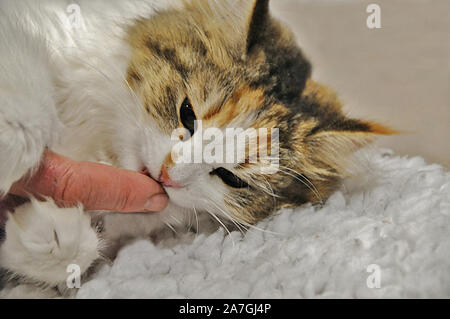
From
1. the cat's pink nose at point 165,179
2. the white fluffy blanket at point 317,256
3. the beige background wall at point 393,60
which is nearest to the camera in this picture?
the white fluffy blanket at point 317,256

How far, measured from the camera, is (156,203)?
2.81 ft

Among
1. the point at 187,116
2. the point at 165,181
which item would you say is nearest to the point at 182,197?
the point at 165,181

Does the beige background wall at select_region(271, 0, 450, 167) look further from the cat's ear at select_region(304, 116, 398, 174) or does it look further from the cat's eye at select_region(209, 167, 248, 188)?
the cat's eye at select_region(209, 167, 248, 188)

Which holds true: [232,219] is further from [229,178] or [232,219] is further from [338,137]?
[338,137]

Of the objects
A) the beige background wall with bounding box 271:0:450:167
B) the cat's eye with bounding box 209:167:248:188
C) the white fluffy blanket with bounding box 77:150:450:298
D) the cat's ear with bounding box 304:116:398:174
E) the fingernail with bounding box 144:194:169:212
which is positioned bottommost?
the white fluffy blanket with bounding box 77:150:450:298

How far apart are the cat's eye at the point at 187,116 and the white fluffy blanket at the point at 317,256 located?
262 millimetres

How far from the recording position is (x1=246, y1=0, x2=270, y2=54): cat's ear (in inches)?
35.4

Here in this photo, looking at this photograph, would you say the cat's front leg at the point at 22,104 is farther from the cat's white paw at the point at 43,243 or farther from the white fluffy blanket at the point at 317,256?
the white fluffy blanket at the point at 317,256

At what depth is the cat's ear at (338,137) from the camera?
0.89m

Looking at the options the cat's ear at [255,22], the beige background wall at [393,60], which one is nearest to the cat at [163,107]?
the cat's ear at [255,22]

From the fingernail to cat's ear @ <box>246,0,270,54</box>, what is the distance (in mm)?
402

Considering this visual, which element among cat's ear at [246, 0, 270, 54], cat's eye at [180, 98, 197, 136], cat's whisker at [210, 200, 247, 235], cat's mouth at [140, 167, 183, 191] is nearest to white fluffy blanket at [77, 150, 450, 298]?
cat's whisker at [210, 200, 247, 235]

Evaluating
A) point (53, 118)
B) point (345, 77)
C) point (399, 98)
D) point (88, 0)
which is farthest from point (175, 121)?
point (399, 98)

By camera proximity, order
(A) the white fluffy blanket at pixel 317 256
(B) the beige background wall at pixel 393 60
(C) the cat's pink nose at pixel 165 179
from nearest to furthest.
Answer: (A) the white fluffy blanket at pixel 317 256, (C) the cat's pink nose at pixel 165 179, (B) the beige background wall at pixel 393 60
